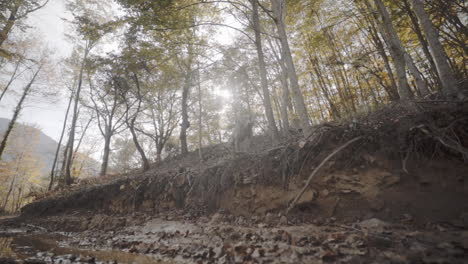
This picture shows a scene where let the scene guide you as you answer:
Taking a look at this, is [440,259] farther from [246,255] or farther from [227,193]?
[227,193]

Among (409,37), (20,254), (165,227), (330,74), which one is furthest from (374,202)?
(409,37)

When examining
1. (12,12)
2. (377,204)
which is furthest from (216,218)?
(12,12)

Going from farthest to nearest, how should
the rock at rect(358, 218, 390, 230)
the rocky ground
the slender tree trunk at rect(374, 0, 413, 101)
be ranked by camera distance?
1. the slender tree trunk at rect(374, 0, 413, 101)
2. the rock at rect(358, 218, 390, 230)
3. the rocky ground

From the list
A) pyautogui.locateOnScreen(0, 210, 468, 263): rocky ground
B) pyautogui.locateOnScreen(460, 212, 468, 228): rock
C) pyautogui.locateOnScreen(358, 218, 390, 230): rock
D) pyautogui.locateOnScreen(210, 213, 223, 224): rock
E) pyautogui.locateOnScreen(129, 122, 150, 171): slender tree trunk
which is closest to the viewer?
pyautogui.locateOnScreen(0, 210, 468, 263): rocky ground

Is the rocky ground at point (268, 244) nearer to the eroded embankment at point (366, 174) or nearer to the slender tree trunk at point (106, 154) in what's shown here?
the eroded embankment at point (366, 174)

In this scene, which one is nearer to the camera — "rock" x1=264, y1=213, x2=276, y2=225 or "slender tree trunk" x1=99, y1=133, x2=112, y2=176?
"rock" x1=264, y1=213, x2=276, y2=225

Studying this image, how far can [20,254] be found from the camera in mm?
3611

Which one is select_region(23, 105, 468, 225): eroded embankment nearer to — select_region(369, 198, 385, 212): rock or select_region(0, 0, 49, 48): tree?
select_region(369, 198, 385, 212): rock

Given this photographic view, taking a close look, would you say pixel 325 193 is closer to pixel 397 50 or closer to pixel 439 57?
pixel 439 57

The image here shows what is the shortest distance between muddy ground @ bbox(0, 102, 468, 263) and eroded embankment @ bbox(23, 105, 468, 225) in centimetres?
1

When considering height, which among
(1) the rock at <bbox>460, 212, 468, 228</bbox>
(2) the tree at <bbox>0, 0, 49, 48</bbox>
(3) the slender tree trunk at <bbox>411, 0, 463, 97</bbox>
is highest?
(2) the tree at <bbox>0, 0, 49, 48</bbox>

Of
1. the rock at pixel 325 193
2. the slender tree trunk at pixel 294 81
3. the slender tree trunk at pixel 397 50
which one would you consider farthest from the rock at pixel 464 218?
the slender tree trunk at pixel 397 50

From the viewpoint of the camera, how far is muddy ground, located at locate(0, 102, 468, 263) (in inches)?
88.3

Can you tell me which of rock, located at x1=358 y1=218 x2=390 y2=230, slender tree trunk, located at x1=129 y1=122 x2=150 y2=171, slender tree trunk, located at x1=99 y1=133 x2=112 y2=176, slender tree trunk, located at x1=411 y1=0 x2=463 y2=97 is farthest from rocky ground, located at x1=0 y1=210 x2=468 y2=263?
slender tree trunk, located at x1=99 y1=133 x2=112 y2=176
